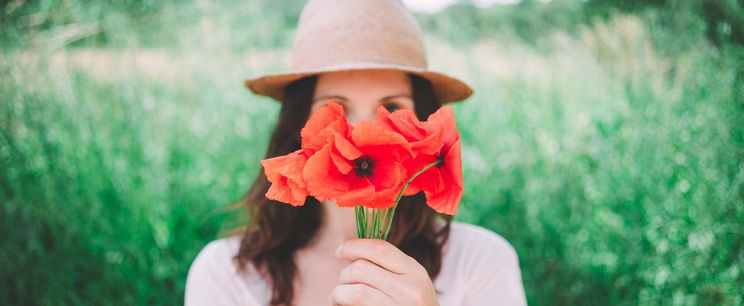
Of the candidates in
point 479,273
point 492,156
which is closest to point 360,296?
point 479,273

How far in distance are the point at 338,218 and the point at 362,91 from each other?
0.39m

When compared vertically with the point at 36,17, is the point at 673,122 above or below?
below

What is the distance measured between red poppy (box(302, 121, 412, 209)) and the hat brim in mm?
496

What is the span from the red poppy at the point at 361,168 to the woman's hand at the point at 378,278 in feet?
0.45

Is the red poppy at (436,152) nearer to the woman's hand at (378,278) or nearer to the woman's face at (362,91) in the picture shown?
the woman's hand at (378,278)

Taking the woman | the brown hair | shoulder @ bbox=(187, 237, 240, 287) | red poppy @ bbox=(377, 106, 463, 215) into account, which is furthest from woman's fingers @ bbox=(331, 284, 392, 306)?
shoulder @ bbox=(187, 237, 240, 287)

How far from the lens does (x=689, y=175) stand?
1701 millimetres

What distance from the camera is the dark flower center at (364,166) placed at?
55cm

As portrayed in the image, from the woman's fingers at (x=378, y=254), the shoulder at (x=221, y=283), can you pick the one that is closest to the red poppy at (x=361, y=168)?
the woman's fingers at (x=378, y=254)

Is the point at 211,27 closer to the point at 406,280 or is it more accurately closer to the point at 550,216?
the point at 550,216

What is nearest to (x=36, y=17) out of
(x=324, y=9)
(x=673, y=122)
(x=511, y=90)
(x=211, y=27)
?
(x=211, y=27)

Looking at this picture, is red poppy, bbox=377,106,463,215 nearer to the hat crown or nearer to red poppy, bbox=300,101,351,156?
red poppy, bbox=300,101,351,156

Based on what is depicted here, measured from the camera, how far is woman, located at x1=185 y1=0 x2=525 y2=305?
110 centimetres

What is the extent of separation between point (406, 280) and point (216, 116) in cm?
218
